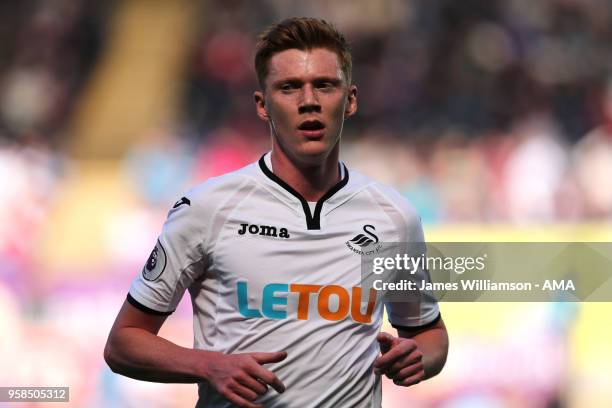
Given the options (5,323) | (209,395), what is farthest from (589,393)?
(209,395)

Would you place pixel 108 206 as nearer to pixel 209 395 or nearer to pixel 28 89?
pixel 28 89

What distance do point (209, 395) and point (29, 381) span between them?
191 inches

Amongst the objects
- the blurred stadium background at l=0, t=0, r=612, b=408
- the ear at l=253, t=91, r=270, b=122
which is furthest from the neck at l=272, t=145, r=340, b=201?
the blurred stadium background at l=0, t=0, r=612, b=408

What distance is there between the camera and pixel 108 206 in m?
11.0

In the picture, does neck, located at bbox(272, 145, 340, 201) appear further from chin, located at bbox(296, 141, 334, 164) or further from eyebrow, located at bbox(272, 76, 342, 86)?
eyebrow, located at bbox(272, 76, 342, 86)

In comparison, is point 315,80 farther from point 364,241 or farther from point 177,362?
point 177,362

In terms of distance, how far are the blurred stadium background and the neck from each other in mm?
4613

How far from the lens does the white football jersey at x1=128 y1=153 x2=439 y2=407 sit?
3945 millimetres

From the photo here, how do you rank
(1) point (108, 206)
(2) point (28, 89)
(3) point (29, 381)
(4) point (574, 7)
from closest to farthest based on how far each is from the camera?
(3) point (29, 381)
(1) point (108, 206)
(2) point (28, 89)
(4) point (574, 7)

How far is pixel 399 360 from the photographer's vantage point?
378 centimetres

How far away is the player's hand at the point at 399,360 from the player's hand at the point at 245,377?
35 cm

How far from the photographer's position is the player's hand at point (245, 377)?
3557 mm

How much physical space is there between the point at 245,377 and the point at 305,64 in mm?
1211

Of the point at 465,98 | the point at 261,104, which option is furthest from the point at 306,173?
the point at 465,98
